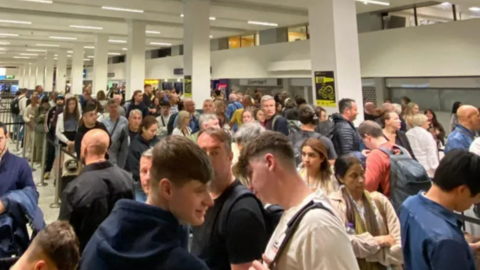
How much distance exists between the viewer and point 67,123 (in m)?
6.33

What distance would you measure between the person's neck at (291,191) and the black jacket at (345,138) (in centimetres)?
315

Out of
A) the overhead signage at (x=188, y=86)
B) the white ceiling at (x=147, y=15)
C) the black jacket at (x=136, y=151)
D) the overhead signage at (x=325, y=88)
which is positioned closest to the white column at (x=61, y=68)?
the white ceiling at (x=147, y=15)

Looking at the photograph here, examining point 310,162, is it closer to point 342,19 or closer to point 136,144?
point 136,144

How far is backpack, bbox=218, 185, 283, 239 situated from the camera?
1622 millimetres

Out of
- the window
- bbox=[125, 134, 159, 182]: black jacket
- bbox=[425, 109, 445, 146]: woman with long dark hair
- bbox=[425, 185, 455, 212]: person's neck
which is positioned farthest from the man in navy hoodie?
the window

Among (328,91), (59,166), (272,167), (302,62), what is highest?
(302,62)

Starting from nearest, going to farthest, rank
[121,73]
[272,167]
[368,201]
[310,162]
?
[272,167], [368,201], [310,162], [121,73]

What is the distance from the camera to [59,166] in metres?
5.62

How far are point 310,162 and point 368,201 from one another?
0.65m

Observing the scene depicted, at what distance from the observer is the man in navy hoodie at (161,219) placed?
1.02 metres

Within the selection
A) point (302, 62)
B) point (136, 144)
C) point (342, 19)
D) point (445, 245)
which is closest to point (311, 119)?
point (136, 144)

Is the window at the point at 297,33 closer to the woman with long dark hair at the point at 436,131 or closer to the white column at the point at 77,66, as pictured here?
the woman with long dark hair at the point at 436,131

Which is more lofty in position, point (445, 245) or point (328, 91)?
point (328, 91)

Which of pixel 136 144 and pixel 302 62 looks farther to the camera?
pixel 302 62
